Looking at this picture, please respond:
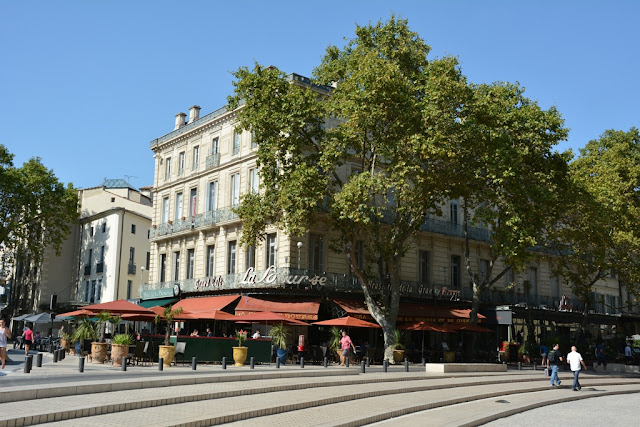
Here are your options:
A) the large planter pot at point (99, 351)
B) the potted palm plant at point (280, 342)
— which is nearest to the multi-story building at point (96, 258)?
the large planter pot at point (99, 351)

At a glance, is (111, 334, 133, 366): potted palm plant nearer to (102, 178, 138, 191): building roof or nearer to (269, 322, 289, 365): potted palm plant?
(269, 322, 289, 365): potted palm plant

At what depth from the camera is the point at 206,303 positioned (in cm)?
3256

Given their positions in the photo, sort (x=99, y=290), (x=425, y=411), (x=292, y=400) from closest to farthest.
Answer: (x=292, y=400), (x=425, y=411), (x=99, y=290)

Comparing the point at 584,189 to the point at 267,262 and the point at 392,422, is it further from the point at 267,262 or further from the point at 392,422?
the point at 392,422

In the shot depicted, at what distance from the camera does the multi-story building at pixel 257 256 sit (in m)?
31.5

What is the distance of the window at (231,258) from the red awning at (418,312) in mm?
6161

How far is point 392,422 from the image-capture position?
13.7 metres

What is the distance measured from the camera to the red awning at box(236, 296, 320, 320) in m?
29.2

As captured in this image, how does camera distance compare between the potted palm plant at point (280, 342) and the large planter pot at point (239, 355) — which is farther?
the potted palm plant at point (280, 342)

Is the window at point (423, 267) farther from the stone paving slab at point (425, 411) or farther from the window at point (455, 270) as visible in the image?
the stone paving slab at point (425, 411)

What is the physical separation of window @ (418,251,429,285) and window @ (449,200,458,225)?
2.99 metres

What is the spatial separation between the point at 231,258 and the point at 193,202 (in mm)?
5535

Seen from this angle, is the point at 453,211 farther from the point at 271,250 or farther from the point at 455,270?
the point at 271,250

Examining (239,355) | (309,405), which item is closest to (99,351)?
(239,355)
